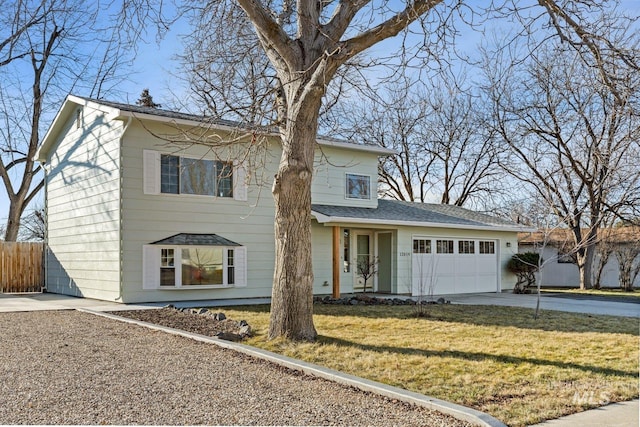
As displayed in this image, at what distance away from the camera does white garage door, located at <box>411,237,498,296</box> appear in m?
17.3

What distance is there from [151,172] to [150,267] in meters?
2.29

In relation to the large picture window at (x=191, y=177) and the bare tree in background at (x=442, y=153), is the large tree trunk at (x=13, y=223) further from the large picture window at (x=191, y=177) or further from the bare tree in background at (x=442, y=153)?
the bare tree in background at (x=442, y=153)

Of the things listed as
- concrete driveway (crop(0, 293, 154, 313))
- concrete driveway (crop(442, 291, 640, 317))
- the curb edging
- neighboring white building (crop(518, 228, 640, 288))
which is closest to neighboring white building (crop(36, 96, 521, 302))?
concrete driveway (crop(0, 293, 154, 313))

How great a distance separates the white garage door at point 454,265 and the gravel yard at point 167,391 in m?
10.6

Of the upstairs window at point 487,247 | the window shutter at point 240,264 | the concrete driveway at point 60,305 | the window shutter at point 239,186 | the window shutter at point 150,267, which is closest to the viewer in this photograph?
the concrete driveway at point 60,305

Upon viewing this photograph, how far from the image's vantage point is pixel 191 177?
47.0 ft

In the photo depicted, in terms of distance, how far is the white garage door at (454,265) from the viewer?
56.6 feet

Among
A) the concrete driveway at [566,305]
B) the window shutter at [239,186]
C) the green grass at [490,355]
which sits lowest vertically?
the concrete driveway at [566,305]

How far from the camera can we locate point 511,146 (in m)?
25.2

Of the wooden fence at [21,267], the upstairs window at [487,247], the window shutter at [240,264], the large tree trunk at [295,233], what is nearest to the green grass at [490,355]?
the large tree trunk at [295,233]

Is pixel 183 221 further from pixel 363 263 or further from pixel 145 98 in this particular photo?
pixel 145 98

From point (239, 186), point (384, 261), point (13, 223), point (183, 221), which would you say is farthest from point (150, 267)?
point (13, 223)

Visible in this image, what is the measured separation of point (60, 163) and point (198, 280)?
6.78m

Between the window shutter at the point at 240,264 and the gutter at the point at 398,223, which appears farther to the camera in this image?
the gutter at the point at 398,223
